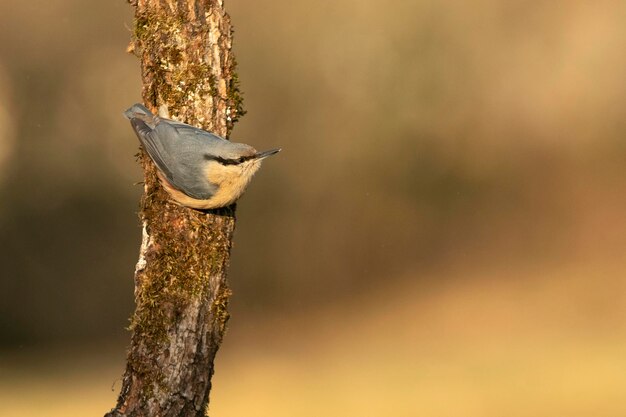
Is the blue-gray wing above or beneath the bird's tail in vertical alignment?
beneath

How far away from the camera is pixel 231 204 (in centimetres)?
394

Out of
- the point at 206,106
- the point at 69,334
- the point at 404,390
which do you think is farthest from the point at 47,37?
the point at 206,106

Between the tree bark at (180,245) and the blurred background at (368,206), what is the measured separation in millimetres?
4352

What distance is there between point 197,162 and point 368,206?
5907mm

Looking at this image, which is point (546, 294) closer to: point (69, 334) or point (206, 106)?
point (69, 334)

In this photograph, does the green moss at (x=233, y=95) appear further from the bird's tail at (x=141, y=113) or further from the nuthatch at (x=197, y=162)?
the bird's tail at (x=141, y=113)

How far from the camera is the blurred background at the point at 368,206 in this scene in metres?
8.45

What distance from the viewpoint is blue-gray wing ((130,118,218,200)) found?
3.77 meters

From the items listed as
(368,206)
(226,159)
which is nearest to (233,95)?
(226,159)

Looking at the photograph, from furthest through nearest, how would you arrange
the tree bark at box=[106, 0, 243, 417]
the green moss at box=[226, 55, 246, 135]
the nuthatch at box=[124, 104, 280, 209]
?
the green moss at box=[226, 55, 246, 135] < the nuthatch at box=[124, 104, 280, 209] < the tree bark at box=[106, 0, 243, 417]

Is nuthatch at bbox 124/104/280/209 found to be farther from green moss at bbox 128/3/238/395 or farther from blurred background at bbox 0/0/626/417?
blurred background at bbox 0/0/626/417

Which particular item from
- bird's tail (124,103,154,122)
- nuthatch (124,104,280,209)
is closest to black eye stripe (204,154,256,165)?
nuthatch (124,104,280,209)

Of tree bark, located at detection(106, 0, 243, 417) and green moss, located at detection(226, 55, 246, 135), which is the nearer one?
tree bark, located at detection(106, 0, 243, 417)

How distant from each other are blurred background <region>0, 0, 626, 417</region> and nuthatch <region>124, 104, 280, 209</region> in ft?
14.3
